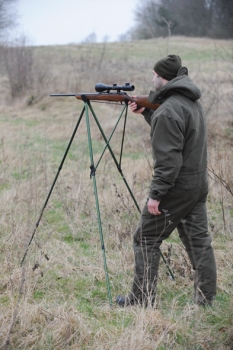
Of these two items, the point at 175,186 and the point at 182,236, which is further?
the point at 182,236

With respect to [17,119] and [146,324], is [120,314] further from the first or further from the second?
[17,119]

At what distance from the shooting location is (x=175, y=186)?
3.78 meters

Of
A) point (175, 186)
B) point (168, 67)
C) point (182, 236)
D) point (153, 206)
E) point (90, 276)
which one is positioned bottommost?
point (90, 276)

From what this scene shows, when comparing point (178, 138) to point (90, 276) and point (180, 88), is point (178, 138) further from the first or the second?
point (90, 276)

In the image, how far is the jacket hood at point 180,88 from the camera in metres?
3.67

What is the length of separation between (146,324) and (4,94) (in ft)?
52.2

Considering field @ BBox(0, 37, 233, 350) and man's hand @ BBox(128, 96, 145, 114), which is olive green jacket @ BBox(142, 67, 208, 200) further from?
field @ BBox(0, 37, 233, 350)

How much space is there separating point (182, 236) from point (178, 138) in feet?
3.06

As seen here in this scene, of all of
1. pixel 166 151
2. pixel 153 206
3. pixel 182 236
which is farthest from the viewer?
pixel 182 236

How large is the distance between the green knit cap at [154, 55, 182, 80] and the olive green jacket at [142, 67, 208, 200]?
1.9 inches

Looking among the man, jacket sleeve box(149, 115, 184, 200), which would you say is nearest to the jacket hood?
the man

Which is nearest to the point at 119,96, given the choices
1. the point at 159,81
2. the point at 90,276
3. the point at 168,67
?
the point at 159,81

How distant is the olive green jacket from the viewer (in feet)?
11.8

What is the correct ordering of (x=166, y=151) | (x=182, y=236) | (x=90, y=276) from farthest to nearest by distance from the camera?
(x=90, y=276), (x=182, y=236), (x=166, y=151)
